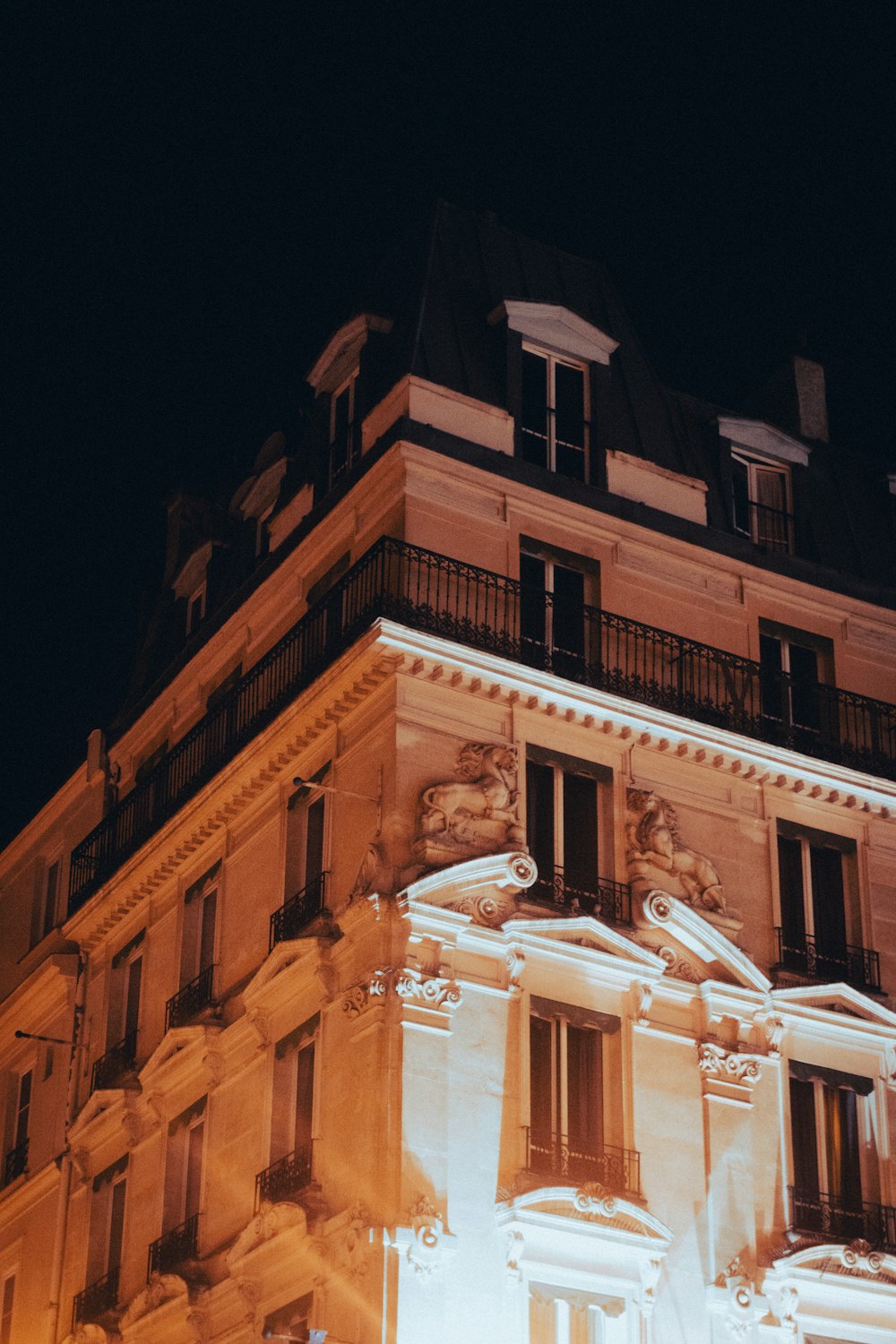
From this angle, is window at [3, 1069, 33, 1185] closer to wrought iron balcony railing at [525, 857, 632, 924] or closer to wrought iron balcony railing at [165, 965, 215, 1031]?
wrought iron balcony railing at [165, 965, 215, 1031]

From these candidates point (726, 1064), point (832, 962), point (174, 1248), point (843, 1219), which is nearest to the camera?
point (726, 1064)

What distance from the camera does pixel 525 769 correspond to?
98.1 ft

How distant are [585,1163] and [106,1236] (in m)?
8.99

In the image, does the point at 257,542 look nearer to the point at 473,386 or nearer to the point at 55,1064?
the point at 473,386

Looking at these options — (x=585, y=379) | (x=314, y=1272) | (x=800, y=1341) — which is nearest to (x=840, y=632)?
(x=585, y=379)

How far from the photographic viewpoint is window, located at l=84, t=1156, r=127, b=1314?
32.7 meters

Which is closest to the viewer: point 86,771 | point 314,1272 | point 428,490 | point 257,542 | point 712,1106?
point 314,1272

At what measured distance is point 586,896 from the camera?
2948 cm

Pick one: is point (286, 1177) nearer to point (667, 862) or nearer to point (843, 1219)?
point (667, 862)

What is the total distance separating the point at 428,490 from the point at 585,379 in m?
4.02

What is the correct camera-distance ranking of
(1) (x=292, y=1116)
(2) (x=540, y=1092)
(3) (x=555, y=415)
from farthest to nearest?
1. (3) (x=555, y=415)
2. (1) (x=292, y=1116)
3. (2) (x=540, y=1092)

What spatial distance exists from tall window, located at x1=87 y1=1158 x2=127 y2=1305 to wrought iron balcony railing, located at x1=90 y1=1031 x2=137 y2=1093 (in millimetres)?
1220

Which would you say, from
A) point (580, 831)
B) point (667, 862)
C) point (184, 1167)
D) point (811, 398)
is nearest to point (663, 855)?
point (667, 862)

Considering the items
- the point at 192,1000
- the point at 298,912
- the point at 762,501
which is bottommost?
the point at 192,1000
